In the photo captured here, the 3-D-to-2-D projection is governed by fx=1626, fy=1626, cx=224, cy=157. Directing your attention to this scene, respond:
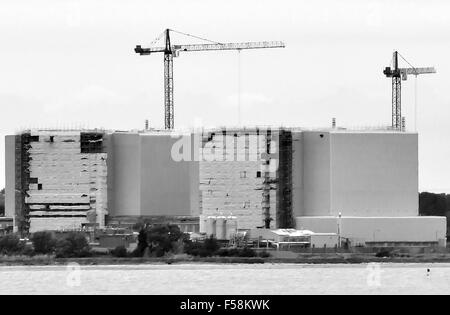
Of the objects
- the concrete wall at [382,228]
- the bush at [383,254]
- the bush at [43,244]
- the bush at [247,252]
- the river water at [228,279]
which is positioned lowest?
the river water at [228,279]

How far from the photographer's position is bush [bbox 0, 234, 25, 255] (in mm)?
99050

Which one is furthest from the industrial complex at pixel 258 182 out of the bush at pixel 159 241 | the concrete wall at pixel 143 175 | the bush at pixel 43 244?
the bush at pixel 43 244

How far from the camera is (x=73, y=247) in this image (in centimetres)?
9788

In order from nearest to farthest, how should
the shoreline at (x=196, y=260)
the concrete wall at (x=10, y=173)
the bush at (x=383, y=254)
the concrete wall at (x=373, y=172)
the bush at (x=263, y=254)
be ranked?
the shoreline at (x=196, y=260)
the bush at (x=263, y=254)
the bush at (x=383, y=254)
the concrete wall at (x=373, y=172)
the concrete wall at (x=10, y=173)

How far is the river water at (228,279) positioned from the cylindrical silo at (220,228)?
47.3ft

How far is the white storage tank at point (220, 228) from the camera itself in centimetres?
10500

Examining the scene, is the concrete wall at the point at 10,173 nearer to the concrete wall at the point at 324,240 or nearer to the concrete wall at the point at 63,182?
the concrete wall at the point at 63,182

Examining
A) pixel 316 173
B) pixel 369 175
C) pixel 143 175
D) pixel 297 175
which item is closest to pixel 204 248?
pixel 297 175

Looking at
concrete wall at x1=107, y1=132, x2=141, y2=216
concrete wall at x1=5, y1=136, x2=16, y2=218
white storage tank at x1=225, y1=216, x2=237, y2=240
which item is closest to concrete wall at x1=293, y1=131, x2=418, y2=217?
white storage tank at x1=225, y1=216, x2=237, y2=240

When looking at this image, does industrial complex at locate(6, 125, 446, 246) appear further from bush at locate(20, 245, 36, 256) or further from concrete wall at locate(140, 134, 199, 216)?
bush at locate(20, 245, 36, 256)

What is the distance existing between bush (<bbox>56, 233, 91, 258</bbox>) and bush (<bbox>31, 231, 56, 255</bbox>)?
1.22 ft

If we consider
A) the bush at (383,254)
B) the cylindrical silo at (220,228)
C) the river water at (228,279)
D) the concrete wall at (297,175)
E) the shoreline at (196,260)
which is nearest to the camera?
the river water at (228,279)
